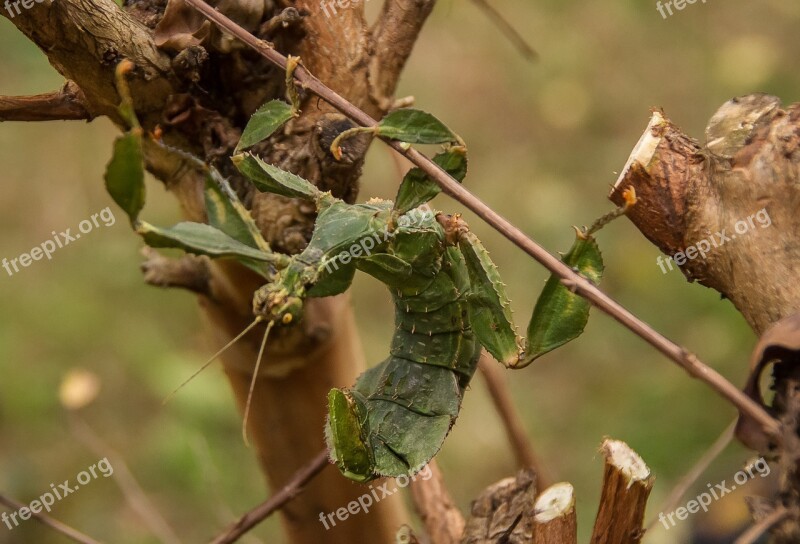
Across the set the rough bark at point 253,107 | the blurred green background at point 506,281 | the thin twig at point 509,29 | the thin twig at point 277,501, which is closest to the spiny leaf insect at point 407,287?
the rough bark at point 253,107

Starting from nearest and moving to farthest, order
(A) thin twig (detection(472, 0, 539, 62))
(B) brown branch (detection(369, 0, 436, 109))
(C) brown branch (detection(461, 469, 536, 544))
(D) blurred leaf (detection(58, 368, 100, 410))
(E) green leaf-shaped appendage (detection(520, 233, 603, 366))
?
1. (E) green leaf-shaped appendage (detection(520, 233, 603, 366))
2. (C) brown branch (detection(461, 469, 536, 544))
3. (B) brown branch (detection(369, 0, 436, 109))
4. (A) thin twig (detection(472, 0, 539, 62))
5. (D) blurred leaf (detection(58, 368, 100, 410))

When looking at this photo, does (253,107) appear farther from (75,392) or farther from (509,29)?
A: (75,392)

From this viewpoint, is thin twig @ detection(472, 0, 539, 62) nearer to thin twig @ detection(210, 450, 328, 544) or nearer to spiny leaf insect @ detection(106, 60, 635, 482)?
spiny leaf insect @ detection(106, 60, 635, 482)

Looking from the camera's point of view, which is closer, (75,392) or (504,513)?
(504,513)

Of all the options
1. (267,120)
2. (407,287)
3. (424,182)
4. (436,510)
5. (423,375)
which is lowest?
(436,510)

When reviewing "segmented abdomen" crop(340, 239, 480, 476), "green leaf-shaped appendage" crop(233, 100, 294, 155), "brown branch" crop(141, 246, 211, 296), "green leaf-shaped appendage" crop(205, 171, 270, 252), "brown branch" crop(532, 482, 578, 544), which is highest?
"green leaf-shaped appendage" crop(233, 100, 294, 155)

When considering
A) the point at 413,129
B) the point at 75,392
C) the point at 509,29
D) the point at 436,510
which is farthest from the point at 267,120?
the point at 75,392


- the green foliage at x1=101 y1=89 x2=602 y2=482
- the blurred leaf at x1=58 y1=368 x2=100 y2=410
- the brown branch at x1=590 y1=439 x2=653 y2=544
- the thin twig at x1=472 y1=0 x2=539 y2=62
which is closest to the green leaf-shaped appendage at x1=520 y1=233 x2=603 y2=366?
the green foliage at x1=101 y1=89 x2=602 y2=482
